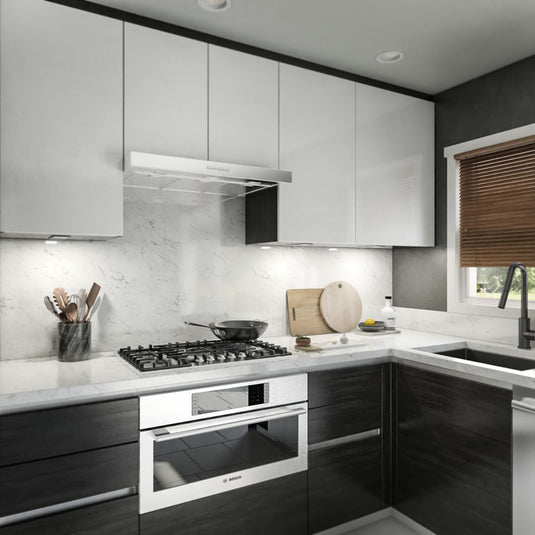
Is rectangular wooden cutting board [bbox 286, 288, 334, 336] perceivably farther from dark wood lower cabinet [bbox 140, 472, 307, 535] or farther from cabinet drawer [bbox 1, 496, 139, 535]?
cabinet drawer [bbox 1, 496, 139, 535]

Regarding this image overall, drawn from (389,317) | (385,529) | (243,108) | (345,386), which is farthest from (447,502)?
(243,108)

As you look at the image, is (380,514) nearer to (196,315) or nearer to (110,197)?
(196,315)

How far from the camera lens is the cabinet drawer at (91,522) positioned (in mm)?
1641

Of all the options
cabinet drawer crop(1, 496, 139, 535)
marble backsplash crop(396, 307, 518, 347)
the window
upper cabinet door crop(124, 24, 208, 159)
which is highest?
upper cabinet door crop(124, 24, 208, 159)

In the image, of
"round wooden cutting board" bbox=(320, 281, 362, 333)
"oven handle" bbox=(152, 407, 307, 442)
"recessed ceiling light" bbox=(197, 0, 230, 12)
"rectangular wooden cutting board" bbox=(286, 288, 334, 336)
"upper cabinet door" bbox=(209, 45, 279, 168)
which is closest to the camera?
"oven handle" bbox=(152, 407, 307, 442)

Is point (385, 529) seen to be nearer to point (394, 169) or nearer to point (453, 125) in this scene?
point (394, 169)

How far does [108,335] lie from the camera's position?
94.4 inches

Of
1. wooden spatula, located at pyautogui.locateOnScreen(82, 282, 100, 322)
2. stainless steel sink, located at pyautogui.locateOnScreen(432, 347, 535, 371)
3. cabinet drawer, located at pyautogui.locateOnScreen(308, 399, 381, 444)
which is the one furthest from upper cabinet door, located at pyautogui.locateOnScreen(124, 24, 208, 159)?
stainless steel sink, located at pyautogui.locateOnScreen(432, 347, 535, 371)

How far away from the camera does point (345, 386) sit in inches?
94.0

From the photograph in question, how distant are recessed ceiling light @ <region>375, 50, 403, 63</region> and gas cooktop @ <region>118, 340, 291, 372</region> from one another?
1701 mm

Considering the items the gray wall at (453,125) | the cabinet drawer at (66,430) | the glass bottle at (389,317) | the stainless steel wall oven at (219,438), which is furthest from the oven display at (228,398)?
the gray wall at (453,125)

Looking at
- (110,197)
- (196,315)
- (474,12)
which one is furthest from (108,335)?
(474,12)

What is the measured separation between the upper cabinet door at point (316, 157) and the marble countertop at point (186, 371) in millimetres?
660

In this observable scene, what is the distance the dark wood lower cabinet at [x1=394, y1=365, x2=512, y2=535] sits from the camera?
2.00 metres
